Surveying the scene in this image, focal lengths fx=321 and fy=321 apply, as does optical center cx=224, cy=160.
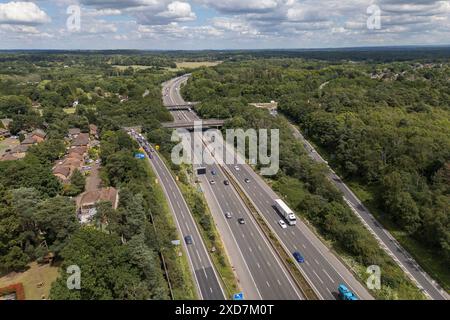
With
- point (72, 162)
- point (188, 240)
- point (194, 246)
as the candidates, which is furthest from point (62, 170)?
point (194, 246)

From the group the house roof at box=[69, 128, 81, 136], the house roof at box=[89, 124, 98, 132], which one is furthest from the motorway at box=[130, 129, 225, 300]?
the house roof at box=[89, 124, 98, 132]

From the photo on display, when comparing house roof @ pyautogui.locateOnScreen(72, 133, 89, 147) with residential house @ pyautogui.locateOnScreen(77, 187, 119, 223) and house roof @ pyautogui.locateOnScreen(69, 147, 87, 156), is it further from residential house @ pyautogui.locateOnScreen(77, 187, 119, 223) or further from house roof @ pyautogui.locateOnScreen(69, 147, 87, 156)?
residential house @ pyautogui.locateOnScreen(77, 187, 119, 223)

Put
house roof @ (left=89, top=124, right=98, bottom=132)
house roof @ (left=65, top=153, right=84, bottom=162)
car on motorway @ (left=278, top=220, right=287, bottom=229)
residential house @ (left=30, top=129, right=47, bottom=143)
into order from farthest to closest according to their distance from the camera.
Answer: house roof @ (left=89, top=124, right=98, bottom=132), residential house @ (left=30, top=129, right=47, bottom=143), house roof @ (left=65, top=153, right=84, bottom=162), car on motorway @ (left=278, top=220, right=287, bottom=229)

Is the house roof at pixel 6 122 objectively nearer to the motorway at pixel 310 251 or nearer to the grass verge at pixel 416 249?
the motorway at pixel 310 251

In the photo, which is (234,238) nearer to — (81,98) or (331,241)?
(331,241)

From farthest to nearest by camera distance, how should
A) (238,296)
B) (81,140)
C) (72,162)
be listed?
(81,140) → (72,162) → (238,296)

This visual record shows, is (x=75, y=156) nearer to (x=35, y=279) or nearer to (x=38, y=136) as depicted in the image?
(x=38, y=136)
